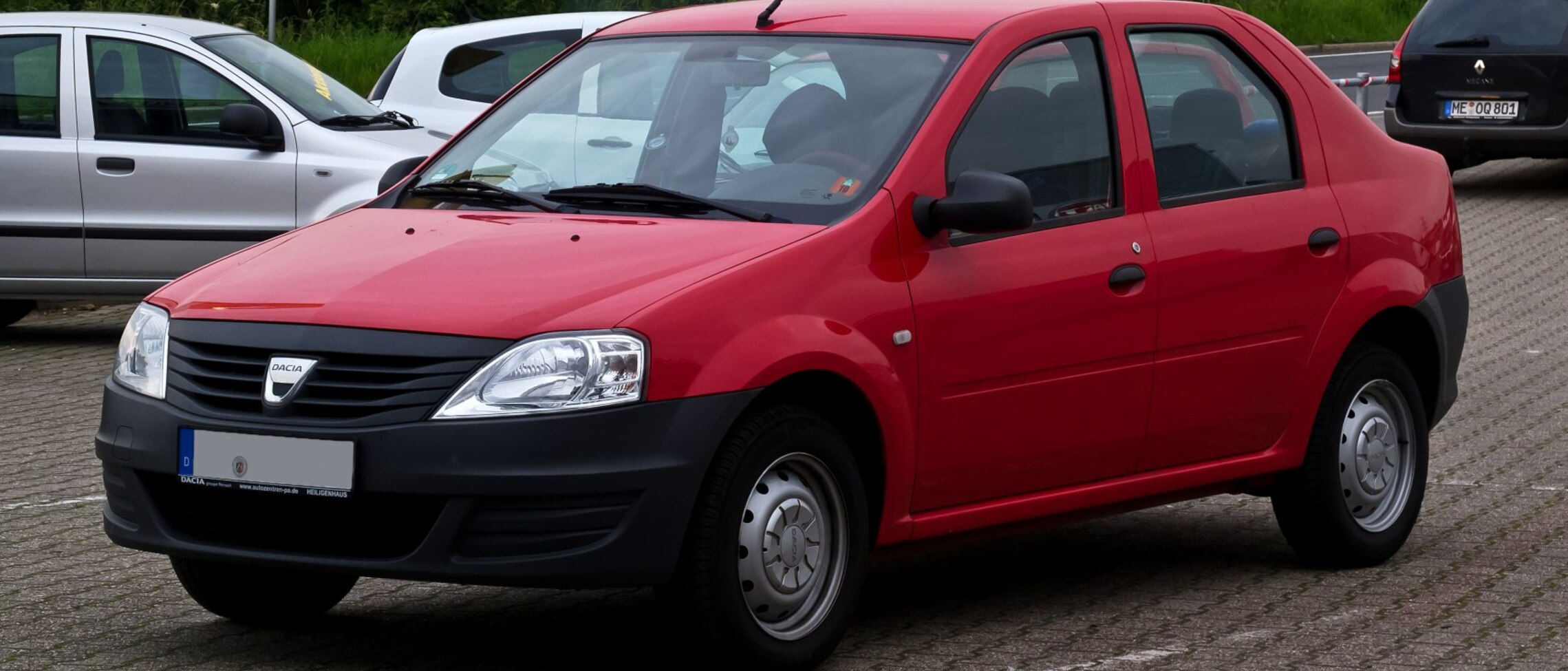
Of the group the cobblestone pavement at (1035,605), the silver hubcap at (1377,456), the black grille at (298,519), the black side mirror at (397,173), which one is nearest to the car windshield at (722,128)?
the black side mirror at (397,173)

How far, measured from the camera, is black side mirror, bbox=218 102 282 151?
11.2 metres

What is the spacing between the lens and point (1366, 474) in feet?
22.5

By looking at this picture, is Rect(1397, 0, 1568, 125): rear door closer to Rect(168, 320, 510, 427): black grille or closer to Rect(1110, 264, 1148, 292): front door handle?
Rect(1110, 264, 1148, 292): front door handle

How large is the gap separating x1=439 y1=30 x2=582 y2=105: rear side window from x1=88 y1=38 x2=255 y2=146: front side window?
2.21 meters

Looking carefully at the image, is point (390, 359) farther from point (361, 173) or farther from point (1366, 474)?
point (361, 173)

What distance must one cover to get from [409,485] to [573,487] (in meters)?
0.34

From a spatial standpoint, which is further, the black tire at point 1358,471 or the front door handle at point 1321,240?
the black tire at point 1358,471

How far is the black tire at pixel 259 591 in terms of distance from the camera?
5766 mm

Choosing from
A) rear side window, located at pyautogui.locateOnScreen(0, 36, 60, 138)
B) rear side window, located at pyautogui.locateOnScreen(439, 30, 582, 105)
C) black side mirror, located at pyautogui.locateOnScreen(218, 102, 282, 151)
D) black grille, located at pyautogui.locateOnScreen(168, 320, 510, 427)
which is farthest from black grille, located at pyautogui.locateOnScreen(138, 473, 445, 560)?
rear side window, located at pyautogui.locateOnScreen(439, 30, 582, 105)

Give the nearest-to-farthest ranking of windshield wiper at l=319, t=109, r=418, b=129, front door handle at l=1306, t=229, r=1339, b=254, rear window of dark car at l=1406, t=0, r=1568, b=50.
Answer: front door handle at l=1306, t=229, r=1339, b=254, windshield wiper at l=319, t=109, r=418, b=129, rear window of dark car at l=1406, t=0, r=1568, b=50

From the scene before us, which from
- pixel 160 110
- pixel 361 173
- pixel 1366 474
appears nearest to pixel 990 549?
pixel 1366 474

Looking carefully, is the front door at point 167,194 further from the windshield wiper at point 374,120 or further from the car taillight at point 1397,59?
the car taillight at point 1397,59

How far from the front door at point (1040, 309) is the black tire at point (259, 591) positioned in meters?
1.57

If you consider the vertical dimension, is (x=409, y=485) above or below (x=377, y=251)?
below
